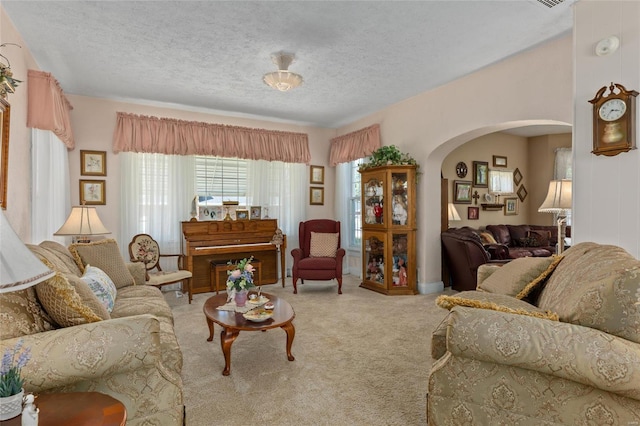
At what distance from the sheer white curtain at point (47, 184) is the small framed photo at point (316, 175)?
3.60 m

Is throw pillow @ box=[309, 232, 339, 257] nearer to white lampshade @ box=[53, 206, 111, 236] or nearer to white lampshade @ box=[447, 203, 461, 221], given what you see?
white lampshade @ box=[447, 203, 461, 221]

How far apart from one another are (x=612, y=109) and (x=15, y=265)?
11.3 feet

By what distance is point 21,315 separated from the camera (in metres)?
1.56

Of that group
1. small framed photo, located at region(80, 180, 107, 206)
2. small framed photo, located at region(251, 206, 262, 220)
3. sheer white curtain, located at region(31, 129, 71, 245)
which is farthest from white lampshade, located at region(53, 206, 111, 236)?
small framed photo, located at region(251, 206, 262, 220)

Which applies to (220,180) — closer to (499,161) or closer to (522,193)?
(499,161)

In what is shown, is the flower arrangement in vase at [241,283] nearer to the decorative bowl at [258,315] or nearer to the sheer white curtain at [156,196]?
the decorative bowl at [258,315]

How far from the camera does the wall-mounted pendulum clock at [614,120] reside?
7.93 ft

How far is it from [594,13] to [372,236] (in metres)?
3.45

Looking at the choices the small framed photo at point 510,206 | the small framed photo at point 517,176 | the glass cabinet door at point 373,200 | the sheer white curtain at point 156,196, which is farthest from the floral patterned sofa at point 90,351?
the small framed photo at point 517,176

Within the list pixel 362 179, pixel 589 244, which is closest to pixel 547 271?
pixel 589 244

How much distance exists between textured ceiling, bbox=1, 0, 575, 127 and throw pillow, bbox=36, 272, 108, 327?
2121 millimetres

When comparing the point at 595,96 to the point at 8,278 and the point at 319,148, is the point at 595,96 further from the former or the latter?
the point at 319,148

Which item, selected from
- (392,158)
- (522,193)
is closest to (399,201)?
(392,158)

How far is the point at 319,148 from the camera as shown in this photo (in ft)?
21.2
